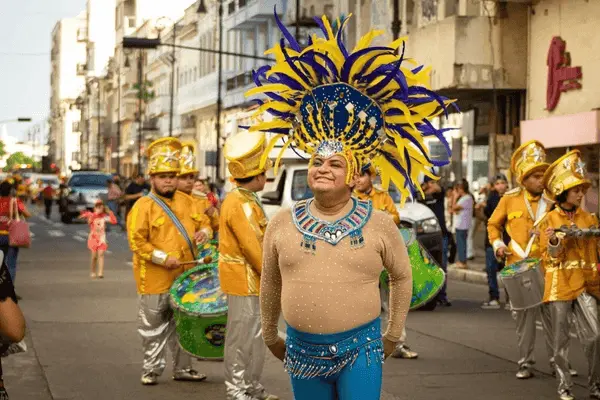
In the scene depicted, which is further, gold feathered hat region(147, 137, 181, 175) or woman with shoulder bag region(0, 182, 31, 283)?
woman with shoulder bag region(0, 182, 31, 283)

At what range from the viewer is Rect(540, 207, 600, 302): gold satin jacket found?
10922 millimetres

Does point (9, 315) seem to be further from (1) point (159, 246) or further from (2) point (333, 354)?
(1) point (159, 246)

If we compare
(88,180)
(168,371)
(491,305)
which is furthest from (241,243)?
(88,180)

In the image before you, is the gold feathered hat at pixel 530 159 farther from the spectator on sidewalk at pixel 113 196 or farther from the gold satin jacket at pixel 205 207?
the spectator on sidewalk at pixel 113 196

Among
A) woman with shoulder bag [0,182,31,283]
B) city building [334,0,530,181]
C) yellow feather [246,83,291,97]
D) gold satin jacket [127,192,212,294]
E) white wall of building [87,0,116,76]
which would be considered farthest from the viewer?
white wall of building [87,0,116,76]

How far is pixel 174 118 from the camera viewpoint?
91562 millimetres

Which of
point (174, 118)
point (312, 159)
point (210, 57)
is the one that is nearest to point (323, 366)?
point (312, 159)

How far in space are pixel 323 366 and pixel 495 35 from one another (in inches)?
1104

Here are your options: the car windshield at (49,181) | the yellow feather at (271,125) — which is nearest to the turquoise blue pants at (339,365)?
the yellow feather at (271,125)

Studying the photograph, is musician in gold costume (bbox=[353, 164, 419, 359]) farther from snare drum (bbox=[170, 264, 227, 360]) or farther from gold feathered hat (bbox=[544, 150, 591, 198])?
snare drum (bbox=[170, 264, 227, 360])

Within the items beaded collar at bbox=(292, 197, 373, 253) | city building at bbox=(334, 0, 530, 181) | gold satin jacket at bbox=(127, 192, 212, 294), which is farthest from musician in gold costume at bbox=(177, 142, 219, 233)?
city building at bbox=(334, 0, 530, 181)

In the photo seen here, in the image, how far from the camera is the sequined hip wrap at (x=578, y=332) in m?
10.8

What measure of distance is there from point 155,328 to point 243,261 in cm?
184

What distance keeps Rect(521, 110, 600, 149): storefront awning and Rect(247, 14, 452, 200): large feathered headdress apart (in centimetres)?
2127
